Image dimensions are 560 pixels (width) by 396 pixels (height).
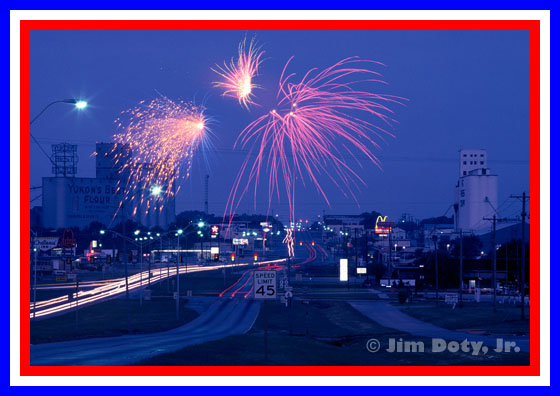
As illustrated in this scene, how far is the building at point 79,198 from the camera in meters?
187

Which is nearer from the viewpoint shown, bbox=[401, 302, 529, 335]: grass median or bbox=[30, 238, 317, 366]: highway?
bbox=[30, 238, 317, 366]: highway

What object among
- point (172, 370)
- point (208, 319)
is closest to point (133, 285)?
point (208, 319)

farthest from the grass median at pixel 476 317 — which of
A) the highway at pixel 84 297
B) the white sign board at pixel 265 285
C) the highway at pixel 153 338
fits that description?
the highway at pixel 84 297

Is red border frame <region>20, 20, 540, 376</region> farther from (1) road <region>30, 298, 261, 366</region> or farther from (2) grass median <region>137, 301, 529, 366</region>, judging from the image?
(1) road <region>30, 298, 261, 366</region>

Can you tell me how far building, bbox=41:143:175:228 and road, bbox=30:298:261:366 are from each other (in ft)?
388

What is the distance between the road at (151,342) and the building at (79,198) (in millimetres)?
118221

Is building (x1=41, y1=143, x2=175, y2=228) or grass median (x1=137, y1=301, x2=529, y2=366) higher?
building (x1=41, y1=143, x2=175, y2=228)

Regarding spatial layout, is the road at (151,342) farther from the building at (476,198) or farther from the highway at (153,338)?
the building at (476,198)

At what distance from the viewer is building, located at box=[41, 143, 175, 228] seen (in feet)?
613

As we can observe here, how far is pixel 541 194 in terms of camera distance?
58.6ft

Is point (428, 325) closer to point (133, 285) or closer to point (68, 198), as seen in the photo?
point (133, 285)

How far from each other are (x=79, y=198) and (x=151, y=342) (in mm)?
159338

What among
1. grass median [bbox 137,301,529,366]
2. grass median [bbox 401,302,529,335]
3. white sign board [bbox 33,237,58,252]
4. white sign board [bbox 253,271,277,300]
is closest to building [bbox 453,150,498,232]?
grass median [bbox 401,302,529,335]

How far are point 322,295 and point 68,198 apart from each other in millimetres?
122561
